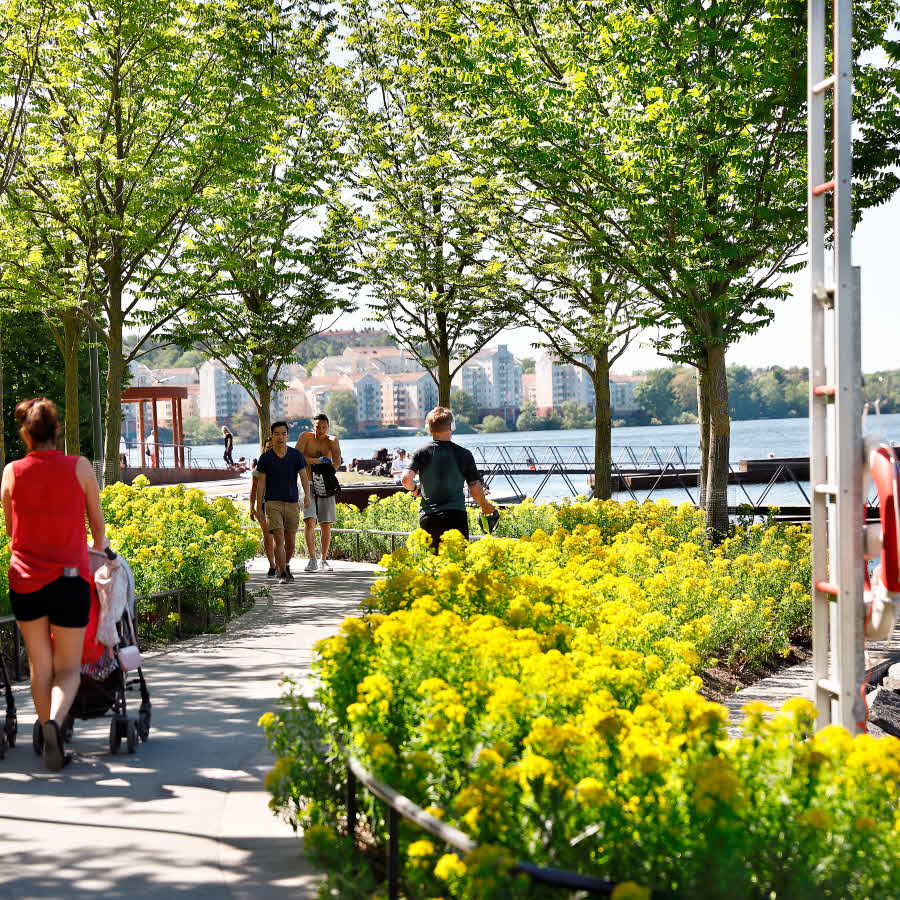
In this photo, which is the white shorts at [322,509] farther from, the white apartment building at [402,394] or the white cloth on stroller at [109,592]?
the white apartment building at [402,394]

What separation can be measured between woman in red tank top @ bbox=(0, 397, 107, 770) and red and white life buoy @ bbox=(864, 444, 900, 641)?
12.0ft

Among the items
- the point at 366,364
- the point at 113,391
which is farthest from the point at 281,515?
the point at 366,364

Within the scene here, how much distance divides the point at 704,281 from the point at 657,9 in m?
2.87

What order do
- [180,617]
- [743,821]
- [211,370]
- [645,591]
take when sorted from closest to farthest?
[743,821]
[645,591]
[180,617]
[211,370]

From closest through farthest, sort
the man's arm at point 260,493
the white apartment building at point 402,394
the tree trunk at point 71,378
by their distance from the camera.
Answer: the man's arm at point 260,493
the tree trunk at point 71,378
the white apartment building at point 402,394

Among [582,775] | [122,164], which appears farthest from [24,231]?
[582,775]

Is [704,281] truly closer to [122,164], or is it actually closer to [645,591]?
[645,591]

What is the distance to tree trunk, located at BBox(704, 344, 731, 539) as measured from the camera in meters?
13.6

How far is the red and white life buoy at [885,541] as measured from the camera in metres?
4.31

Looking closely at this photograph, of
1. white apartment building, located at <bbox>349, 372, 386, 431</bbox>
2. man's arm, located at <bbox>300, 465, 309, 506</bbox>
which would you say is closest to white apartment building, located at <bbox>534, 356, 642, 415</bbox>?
white apartment building, located at <bbox>349, 372, 386, 431</bbox>

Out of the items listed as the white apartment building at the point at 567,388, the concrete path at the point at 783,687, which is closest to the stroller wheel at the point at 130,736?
the concrete path at the point at 783,687

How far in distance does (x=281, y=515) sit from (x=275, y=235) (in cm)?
855

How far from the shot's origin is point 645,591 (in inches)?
320

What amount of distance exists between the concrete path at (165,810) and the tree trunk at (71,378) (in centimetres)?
1475
